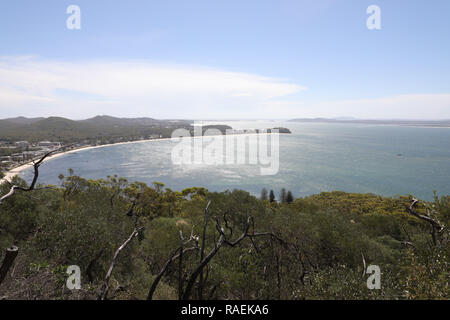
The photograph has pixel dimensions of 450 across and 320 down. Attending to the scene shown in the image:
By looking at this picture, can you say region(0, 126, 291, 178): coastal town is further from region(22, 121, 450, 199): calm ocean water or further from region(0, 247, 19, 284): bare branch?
region(0, 247, 19, 284): bare branch

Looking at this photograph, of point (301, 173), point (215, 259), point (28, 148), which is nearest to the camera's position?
point (215, 259)

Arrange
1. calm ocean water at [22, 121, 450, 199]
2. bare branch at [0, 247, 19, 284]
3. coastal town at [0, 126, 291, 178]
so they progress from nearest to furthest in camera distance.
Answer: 1. bare branch at [0, 247, 19, 284]
2. calm ocean water at [22, 121, 450, 199]
3. coastal town at [0, 126, 291, 178]

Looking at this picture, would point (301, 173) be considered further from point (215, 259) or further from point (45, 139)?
point (45, 139)

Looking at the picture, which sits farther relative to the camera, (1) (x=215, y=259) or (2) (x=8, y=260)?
(1) (x=215, y=259)

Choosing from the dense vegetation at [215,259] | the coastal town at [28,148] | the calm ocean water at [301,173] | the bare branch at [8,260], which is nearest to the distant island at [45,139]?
the coastal town at [28,148]

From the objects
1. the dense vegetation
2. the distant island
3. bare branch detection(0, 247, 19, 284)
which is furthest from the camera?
the distant island

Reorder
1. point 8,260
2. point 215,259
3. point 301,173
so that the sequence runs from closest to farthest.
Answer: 1. point 8,260
2. point 215,259
3. point 301,173

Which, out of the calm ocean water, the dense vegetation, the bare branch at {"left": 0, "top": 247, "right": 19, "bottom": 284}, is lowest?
the calm ocean water

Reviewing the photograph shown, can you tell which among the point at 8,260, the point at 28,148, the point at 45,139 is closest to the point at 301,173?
the point at 8,260

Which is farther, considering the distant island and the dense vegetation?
the distant island

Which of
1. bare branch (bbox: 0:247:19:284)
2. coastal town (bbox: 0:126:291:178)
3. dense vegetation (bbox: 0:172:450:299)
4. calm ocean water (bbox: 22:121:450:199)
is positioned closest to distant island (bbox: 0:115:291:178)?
coastal town (bbox: 0:126:291:178)

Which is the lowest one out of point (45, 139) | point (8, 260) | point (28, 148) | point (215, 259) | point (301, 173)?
point (301, 173)

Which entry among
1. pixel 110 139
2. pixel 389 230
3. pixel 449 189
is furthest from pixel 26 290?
pixel 110 139
